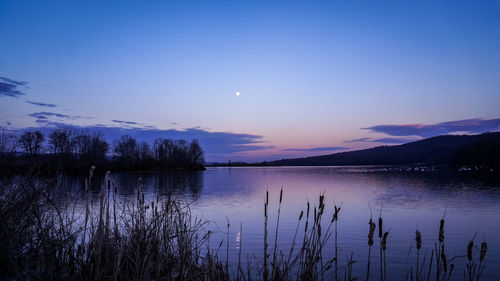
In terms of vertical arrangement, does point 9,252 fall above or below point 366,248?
above

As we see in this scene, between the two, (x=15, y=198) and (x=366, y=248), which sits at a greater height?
(x=15, y=198)

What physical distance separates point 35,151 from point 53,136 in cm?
8491

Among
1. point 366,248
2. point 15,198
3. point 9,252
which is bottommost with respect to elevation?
point 366,248

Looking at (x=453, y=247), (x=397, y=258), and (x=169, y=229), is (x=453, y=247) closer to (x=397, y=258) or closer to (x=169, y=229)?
(x=397, y=258)

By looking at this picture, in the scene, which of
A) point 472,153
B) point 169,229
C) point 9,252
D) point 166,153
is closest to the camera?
point 9,252

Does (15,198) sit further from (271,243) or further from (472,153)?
(472,153)

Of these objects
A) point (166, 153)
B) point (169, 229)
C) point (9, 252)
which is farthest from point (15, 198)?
point (166, 153)

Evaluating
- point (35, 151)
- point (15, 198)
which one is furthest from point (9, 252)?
point (35, 151)

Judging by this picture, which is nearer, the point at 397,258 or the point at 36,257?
the point at 36,257

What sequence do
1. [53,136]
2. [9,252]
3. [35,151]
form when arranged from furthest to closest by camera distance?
[53,136], [35,151], [9,252]

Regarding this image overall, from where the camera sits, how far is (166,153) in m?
120

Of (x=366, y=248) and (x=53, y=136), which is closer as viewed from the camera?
(x=366, y=248)

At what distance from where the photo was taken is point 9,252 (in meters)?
4.30

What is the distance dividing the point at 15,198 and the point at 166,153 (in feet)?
386
